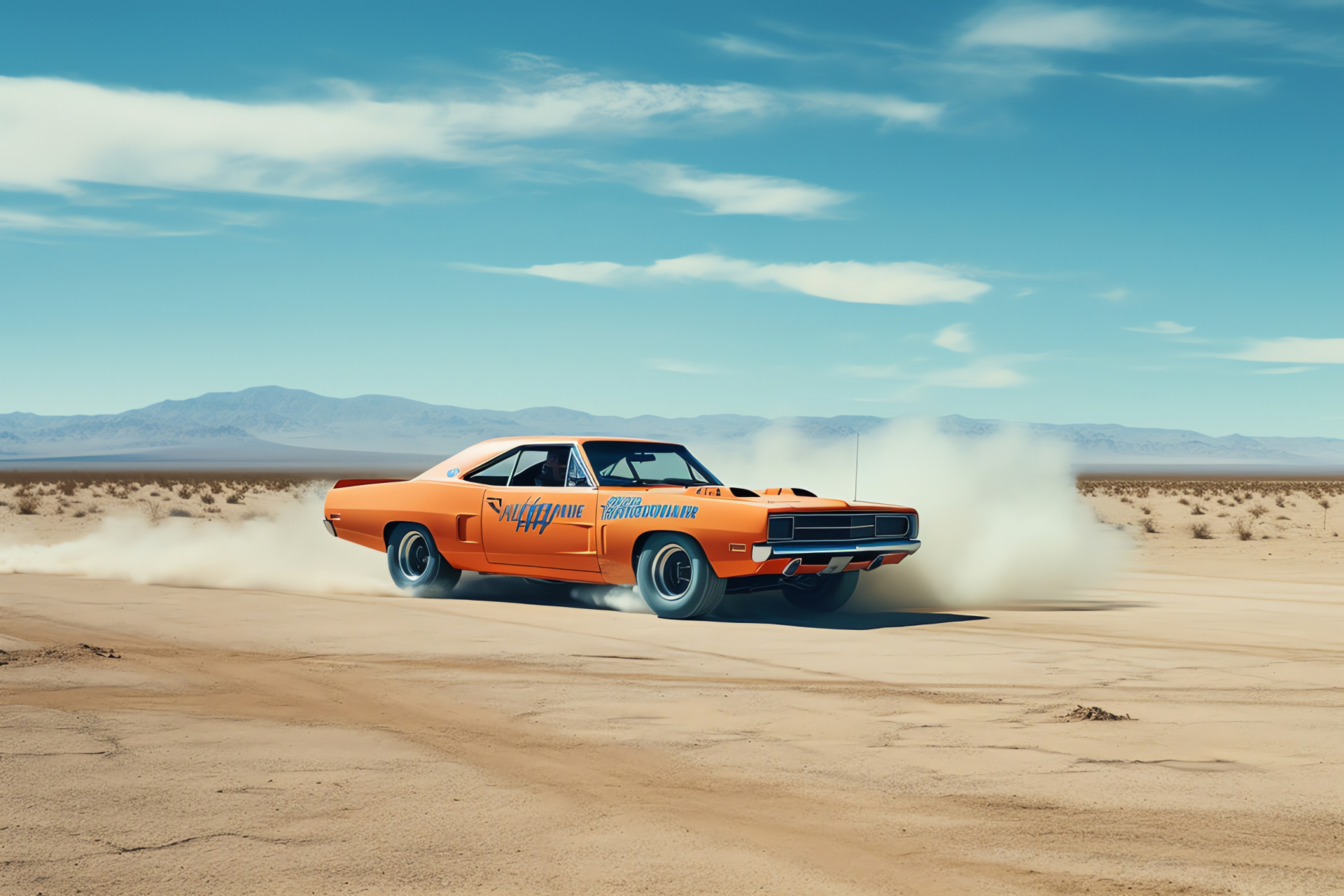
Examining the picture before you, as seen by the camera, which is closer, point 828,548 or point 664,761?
point 664,761

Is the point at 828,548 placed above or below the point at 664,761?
above

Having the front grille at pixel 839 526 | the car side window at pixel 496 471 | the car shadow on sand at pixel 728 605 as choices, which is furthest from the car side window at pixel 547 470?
the front grille at pixel 839 526

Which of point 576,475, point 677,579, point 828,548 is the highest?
point 576,475

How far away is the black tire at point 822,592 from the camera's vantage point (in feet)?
39.6

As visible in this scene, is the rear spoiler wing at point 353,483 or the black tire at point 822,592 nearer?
the black tire at point 822,592

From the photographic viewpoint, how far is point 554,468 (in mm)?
12305

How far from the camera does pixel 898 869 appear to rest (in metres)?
4.18

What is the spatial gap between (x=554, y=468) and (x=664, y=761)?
6826 millimetres

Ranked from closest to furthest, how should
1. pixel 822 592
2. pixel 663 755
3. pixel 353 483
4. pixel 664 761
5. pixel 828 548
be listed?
pixel 664 761
pixel 663 755
pixel 828 548
pixel 822 592
pixel 353 483

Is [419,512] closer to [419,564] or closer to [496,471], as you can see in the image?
[419,564]

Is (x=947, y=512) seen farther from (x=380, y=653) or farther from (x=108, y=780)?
(x=108, y=780)

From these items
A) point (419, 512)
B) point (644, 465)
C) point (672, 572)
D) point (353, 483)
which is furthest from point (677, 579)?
point (353, 483)

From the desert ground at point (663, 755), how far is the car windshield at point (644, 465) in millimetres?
1451

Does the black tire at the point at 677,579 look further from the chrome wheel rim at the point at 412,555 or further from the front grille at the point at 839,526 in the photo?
the chrome wheel rim at the point at 412,555
